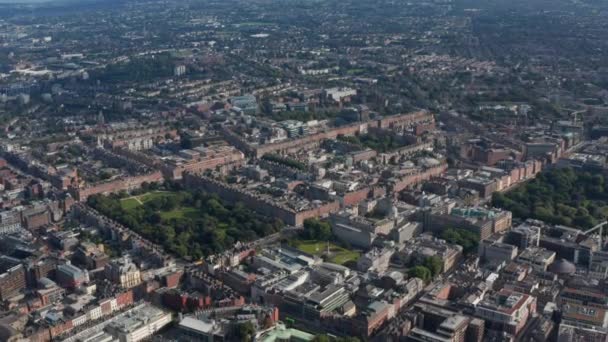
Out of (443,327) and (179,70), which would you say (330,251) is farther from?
(179,70)

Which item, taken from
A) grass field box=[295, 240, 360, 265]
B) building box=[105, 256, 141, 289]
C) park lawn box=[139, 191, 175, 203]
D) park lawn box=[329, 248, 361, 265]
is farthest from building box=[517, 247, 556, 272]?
park lawn box=[139, 191, 175, 203]

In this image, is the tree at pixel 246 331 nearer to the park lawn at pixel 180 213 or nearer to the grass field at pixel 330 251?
the grass field at pixel 330 251

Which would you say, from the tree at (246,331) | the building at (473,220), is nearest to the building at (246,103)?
the building at (473,220)

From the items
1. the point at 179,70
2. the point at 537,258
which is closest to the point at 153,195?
the point at 537,258

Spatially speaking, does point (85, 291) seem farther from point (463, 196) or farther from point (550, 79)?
point (550, 79)

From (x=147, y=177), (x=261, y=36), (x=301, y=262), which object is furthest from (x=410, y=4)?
(x=301, y=262)

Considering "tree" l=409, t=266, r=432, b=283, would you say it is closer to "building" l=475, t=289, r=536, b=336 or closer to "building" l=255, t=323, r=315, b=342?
"building" l=475, t=289, r=536, b=336
